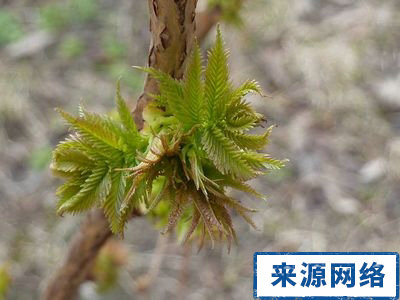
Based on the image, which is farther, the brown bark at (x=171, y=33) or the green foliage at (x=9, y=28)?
the green foliage at (x=9, y=28)

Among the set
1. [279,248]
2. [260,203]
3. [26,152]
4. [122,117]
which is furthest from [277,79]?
[122,117]

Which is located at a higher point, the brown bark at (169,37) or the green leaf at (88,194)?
the brown bark at (169,37)

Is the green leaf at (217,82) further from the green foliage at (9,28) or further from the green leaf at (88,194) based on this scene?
the green foliage at (9,28)

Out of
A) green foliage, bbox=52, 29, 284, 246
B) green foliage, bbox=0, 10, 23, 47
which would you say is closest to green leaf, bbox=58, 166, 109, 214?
green foliage, bbox=52, 29, 284, 246

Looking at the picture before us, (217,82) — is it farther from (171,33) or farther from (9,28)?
(9,28)

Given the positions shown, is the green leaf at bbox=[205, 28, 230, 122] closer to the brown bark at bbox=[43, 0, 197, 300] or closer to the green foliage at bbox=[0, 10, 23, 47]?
the brown bark at bbox=[43, 0, 197, 300]
